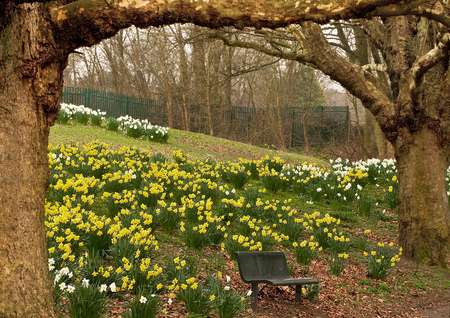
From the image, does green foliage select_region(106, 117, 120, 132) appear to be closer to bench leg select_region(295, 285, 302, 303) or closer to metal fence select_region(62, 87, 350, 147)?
metal fence select_region(62, 87, 350, 147)

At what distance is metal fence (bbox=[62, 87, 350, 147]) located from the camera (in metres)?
18.6

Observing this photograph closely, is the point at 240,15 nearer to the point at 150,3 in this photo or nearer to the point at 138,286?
the point at 150,3

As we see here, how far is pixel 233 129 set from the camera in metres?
21.5

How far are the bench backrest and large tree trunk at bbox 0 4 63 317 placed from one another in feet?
6.11

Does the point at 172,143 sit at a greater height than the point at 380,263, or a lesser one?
greater

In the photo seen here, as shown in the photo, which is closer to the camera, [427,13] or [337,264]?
[427,13]

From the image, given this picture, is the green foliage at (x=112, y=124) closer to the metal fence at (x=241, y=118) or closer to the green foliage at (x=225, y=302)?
the metal fence at (x=241, y=118)

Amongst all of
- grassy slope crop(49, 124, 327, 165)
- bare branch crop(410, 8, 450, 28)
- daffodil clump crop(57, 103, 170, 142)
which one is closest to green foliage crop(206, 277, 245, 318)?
bare branch crop(410, 8, 450, 28)

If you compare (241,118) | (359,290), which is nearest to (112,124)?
(359,290)

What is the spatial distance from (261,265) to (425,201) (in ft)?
9.67

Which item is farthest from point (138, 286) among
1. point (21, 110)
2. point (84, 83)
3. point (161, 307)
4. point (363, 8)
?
point (84, 83)

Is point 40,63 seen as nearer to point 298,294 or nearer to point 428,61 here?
point 298,294

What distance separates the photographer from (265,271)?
431cm

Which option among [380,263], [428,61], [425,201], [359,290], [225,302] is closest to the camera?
[225,302]
